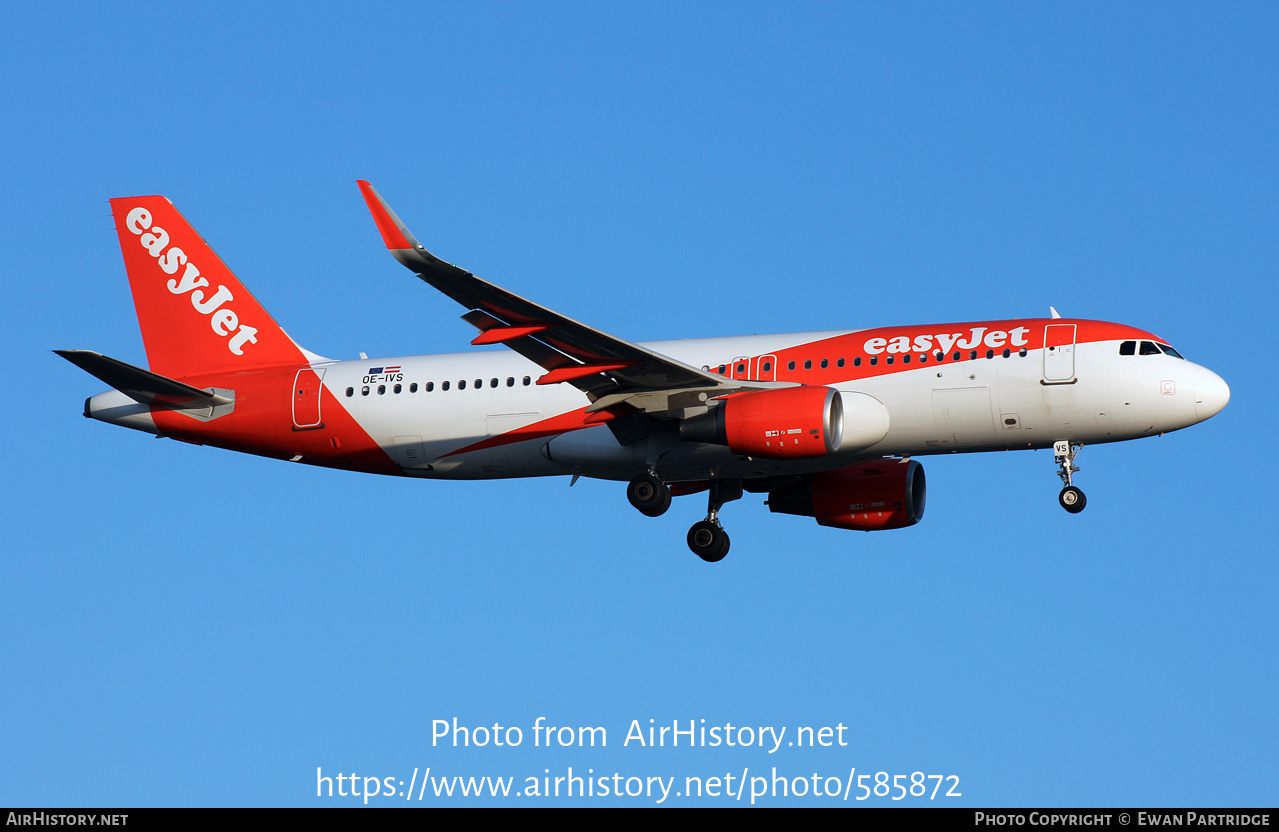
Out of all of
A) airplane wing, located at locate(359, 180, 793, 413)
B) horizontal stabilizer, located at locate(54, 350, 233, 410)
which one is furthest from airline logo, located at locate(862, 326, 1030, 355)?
horizontal stabilizer, located at locate(54, 350, 233, 410)

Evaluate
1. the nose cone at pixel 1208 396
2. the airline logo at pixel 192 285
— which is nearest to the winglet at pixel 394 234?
the airline logo at pixel 192 285

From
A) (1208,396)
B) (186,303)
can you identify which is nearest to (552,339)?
(186,303)

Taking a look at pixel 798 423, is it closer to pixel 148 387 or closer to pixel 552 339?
pixel 552 339

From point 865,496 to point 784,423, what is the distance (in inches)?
254

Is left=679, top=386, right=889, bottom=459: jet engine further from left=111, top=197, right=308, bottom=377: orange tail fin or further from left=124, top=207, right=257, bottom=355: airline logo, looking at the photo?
left=124, top=207, right=257, bottom=355: airline logo

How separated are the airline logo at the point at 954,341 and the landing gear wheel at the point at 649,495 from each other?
5.64 metres

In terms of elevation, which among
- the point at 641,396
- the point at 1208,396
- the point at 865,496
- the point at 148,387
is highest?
Answer: the point at 1208,396

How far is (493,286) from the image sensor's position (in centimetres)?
2912

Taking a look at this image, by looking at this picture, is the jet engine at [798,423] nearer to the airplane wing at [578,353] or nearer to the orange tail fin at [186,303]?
the airplane wing at [578,353]

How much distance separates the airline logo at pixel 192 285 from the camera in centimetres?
3975

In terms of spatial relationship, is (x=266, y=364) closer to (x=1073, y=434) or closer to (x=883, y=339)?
(x=883, y=339)

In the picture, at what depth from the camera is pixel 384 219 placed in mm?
27266

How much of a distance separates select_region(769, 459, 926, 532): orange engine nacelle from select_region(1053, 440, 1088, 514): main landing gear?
16.2 ft
